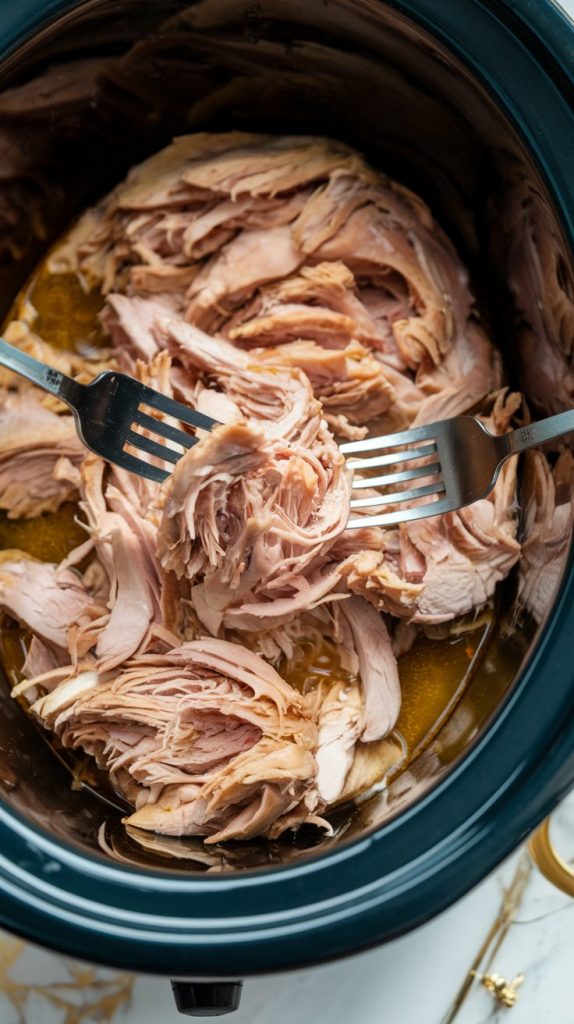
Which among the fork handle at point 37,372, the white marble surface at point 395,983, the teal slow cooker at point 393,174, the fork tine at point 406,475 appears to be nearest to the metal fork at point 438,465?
the fork tine at point 406,475

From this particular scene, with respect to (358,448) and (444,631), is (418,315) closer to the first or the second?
(358,448)

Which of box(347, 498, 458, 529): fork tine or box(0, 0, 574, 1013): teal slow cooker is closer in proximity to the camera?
box(0, 0, 574, 1013): teal slow cooker

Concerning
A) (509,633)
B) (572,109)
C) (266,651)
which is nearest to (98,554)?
(266,651)

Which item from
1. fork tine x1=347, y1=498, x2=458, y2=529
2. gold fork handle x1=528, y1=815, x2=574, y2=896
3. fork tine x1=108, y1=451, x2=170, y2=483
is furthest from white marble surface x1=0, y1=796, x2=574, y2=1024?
fork tine x1=108, y1=451, x2=170, y2=483

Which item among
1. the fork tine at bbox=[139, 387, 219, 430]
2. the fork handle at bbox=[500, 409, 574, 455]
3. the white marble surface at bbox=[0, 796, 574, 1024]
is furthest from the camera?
the white marble surface at bbox=[0, 796, 574, 1024]

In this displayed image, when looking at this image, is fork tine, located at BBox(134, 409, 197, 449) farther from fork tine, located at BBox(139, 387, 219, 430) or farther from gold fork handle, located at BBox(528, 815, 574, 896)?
gold fork handle, located at BBox(528, 815, 574, 896)

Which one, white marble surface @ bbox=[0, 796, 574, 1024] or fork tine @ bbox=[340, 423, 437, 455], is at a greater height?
fork tine @ bbox=[340, 423, 437, 455]

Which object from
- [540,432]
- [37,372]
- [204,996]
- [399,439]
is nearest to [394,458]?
[399,439]
